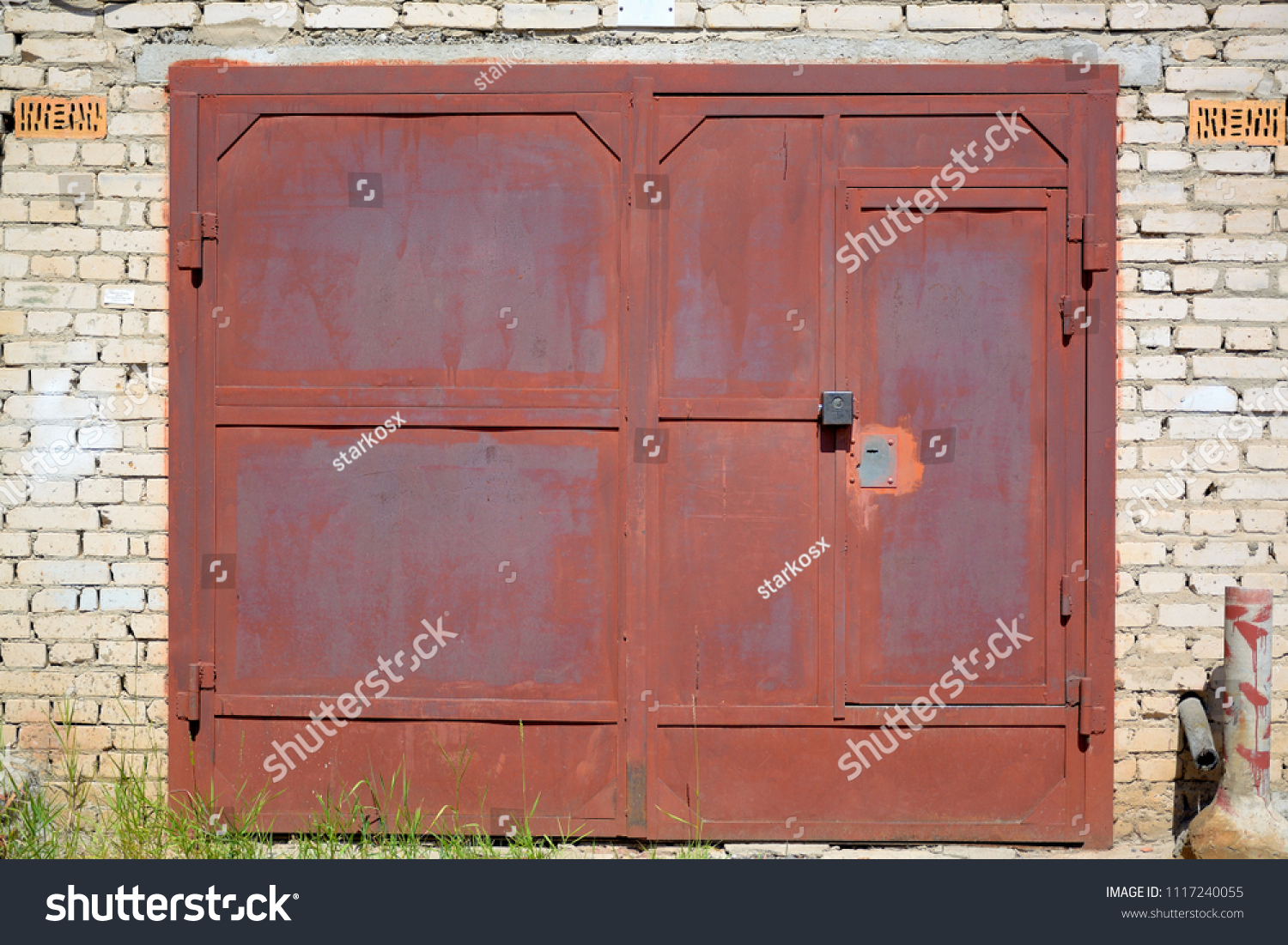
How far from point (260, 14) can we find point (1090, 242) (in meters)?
3.03

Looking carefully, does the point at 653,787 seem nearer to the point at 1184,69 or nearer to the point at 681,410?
the point at 681,410

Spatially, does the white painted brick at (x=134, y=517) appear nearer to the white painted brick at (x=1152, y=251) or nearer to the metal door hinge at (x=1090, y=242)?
the metal door hinge at (x=1090, y=242)

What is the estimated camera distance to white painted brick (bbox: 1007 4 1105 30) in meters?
3.34

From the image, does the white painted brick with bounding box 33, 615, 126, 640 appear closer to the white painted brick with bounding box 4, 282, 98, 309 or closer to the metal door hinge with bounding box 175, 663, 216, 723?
the metal door hinge with bounding box 175, 663, 216, 723

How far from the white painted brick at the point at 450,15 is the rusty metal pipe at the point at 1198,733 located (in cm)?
339

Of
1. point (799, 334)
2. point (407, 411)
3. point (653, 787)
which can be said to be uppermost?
point (799, 334)

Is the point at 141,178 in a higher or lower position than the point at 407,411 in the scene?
higher

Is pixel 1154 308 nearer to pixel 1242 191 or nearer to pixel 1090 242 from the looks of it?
pixel 1090 242

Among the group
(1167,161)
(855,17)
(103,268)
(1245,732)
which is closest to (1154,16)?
(1167,161)

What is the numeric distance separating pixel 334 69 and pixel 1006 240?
2.44 meters

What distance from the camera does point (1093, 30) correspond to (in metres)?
3.34

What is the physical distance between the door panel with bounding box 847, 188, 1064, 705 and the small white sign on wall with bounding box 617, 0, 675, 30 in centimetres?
91

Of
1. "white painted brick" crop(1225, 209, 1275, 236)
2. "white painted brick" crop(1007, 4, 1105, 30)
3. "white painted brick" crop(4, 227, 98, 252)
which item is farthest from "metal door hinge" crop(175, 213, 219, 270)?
"white painted brick" crop(1225, 209, 1275, 236)

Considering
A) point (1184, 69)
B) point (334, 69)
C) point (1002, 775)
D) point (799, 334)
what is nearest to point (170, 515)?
point (334, 69)
